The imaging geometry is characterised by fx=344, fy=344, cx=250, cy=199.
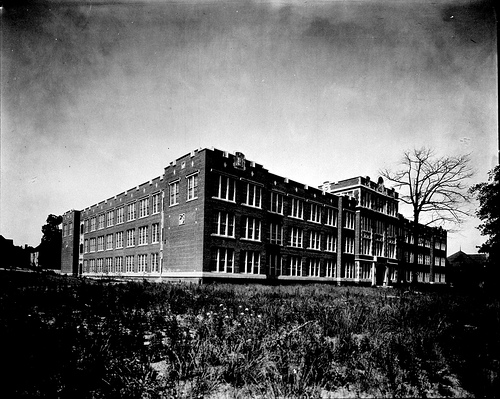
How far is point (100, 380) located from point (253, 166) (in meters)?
26.5

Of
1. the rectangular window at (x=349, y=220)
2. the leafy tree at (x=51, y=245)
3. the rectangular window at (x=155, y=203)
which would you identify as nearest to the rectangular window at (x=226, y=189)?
the rectangular window at (x=155, y=203)

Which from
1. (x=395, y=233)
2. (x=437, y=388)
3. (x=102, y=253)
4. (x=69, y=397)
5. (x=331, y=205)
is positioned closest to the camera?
(x=69, y=397)

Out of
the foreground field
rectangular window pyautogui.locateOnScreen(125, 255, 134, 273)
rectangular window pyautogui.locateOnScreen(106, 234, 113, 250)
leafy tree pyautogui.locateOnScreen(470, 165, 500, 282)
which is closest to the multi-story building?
rectangular window pyautogui.locateOnScreen(106, 234, 113, 250)

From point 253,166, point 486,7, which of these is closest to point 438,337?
point 486,7

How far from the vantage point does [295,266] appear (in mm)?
34969

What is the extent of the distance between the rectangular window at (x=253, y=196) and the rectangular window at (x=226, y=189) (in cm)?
170

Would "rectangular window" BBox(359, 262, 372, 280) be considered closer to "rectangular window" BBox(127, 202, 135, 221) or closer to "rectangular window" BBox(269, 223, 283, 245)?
"rectangular window" BBox(269, 223, 283, 245)

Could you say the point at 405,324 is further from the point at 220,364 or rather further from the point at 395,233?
the point at 395,233

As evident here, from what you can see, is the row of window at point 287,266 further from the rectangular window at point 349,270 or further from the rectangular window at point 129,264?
the rectangular window at point 129,264

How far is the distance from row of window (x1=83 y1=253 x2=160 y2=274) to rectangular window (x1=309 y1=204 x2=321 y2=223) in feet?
55.3

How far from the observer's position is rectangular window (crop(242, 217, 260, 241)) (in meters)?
29.3

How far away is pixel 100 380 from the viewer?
432cm

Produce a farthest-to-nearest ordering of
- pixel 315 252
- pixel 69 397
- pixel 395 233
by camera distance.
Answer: pixel 395 233, pixel 315 252, pixel 69 397

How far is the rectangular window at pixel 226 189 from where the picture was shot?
90.1 feet
